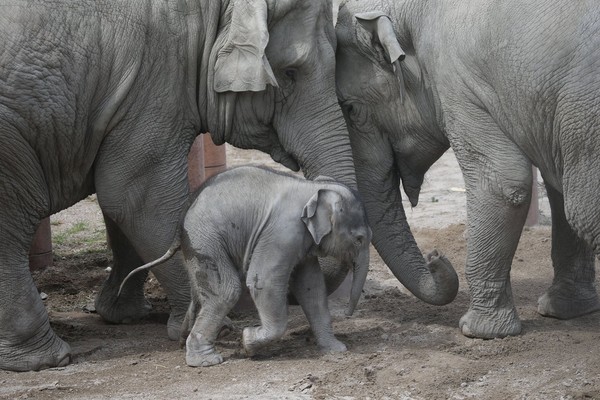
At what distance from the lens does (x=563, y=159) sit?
673 centimetres

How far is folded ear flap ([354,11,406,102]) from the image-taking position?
7492 millimetres

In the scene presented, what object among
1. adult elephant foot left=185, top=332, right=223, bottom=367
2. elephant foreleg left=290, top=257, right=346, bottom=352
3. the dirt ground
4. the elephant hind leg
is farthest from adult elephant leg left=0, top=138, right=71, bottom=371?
elephant foreleg left=290, top=257, right=346, bottom=352

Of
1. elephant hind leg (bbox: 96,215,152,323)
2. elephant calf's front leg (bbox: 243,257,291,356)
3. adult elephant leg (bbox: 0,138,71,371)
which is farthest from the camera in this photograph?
elephant hind leg (bbox: 96,215,152,323)

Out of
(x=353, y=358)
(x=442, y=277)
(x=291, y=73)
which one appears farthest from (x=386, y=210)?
(x=353, y=358)

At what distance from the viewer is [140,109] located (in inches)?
287

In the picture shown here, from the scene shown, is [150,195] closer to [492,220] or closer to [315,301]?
[315,301]

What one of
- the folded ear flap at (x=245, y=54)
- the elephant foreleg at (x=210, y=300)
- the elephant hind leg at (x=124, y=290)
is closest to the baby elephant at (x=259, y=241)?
the elephant foreleg at (x=210, y=300)

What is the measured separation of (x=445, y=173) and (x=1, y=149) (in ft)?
23.3

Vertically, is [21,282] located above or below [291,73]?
below

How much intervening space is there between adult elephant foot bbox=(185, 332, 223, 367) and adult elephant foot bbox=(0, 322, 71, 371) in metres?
0.72

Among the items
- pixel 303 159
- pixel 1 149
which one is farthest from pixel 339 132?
pixel 1 149

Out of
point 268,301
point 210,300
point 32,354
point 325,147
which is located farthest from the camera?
point 325,147

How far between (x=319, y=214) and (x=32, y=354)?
1725mm

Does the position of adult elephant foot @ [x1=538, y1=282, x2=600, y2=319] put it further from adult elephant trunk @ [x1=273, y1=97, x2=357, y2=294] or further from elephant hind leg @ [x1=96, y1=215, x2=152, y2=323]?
elephant hind leg @ [x1=96, y1=215, x2=152, y2=323]
